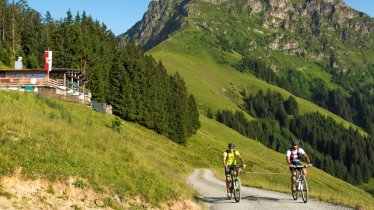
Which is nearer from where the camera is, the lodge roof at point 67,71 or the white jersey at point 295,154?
the white jersey at point 295,154

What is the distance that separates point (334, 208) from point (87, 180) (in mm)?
11247

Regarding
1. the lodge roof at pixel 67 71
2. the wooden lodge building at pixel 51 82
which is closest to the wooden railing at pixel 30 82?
the wooden lodge building at pixel 51 82

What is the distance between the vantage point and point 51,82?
66.1 m

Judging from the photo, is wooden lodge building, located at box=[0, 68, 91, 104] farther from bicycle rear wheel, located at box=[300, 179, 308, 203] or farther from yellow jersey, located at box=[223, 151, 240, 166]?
bicycle rear wheel, located at box=[300, 179, 308, 203]

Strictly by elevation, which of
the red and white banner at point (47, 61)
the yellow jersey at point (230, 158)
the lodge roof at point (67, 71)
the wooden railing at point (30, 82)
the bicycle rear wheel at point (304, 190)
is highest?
the red and white banner at point (47, 61)

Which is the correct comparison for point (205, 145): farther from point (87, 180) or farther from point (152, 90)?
point (87, 180)

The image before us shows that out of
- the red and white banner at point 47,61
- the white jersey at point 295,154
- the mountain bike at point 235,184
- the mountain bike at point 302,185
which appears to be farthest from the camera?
the red and white banner at point 47,61

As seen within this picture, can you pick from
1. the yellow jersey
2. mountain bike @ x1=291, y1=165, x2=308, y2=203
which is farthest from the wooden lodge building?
mountain bike @ x1=291, y1=165, x2=308, y2=203

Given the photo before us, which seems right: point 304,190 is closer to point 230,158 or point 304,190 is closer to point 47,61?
point 230,158

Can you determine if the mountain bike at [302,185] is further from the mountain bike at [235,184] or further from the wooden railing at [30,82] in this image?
the wooden railing at [30,82]

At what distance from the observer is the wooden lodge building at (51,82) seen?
6500 cm

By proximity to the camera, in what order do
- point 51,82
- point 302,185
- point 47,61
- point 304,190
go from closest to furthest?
point 304,190 < point 302,185 < point 47,61 < point 51,82

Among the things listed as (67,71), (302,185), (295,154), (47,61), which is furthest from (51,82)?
(302,185)

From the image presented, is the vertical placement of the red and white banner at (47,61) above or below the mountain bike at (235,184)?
above
